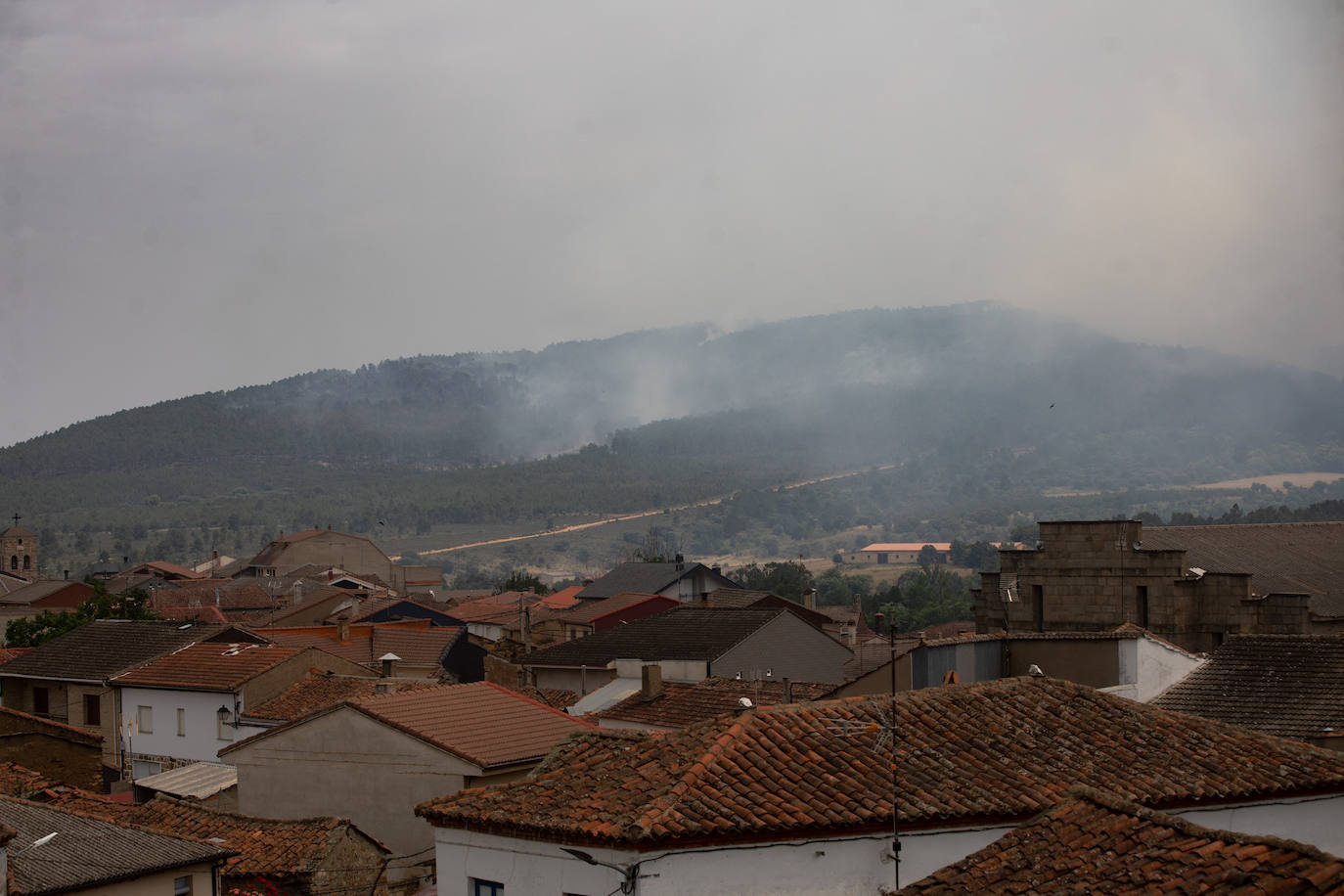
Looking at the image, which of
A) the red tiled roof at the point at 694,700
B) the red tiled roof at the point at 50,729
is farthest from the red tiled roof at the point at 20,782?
the red tiled roof at the point at 694,700

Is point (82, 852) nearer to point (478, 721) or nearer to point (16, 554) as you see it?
point (478, 721)

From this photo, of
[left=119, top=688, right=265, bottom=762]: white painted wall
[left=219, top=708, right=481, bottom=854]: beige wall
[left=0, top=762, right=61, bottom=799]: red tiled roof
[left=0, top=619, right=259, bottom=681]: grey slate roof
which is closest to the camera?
[left=219, top=708, right=481, bottom=854]: beige wall

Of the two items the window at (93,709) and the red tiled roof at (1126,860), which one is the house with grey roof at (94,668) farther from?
the red tiled roof at (1126,860)

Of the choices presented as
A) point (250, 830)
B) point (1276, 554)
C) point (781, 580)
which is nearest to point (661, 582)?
point (1276, 554)

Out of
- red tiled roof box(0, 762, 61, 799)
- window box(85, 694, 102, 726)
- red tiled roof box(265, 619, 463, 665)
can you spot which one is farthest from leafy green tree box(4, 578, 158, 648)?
red tiled roof box(0, 762, 61, 799)

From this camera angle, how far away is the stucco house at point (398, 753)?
20094mm

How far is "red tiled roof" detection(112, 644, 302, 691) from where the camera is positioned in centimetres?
3434

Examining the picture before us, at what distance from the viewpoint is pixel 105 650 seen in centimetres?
4044

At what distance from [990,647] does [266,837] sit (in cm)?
1141

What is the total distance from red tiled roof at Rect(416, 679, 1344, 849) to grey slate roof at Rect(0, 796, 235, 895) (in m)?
6.27

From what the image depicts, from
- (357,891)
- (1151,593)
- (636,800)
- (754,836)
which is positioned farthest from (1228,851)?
(1151,593)

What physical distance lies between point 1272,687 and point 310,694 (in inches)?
847

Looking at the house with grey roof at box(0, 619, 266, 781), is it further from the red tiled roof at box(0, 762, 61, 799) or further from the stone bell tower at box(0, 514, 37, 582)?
the stone bell tower at box(0, 514, 37, 582)

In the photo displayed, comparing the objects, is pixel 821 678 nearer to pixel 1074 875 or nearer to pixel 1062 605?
pixel 1062 605
